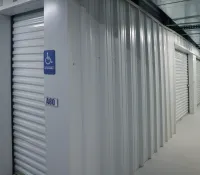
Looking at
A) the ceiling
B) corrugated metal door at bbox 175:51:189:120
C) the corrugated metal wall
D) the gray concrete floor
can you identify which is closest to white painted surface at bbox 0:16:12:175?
the corrugated metal wall

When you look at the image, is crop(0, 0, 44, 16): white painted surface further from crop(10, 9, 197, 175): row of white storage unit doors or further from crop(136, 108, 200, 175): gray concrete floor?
crop(136, 108, 200, 175): gray concrete floor

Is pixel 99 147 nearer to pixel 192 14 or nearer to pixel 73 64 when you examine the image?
pixel 73 64

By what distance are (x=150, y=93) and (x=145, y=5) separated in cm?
183

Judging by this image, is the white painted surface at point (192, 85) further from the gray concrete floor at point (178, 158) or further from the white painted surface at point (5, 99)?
the white painted surface at point (5, 99)

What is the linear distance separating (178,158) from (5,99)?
11.8 ft

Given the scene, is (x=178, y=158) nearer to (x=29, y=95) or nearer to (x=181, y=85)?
(x=29, y=95)

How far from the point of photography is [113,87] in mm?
3154

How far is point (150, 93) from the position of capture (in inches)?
175

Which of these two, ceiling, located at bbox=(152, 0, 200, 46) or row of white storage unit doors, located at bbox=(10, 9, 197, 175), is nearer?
row of white storage unit doors, located at bbox=(10, 9, 197, 175)

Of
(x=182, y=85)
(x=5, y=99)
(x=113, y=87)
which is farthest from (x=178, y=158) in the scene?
(x=182, y=85)

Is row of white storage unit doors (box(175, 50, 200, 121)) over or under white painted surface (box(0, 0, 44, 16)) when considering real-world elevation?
under

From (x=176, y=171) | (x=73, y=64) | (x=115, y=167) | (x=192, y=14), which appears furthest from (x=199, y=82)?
(x=73, y=64)

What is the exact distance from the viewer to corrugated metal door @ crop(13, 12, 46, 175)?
286cm

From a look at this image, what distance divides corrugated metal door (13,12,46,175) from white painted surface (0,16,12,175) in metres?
0.09
